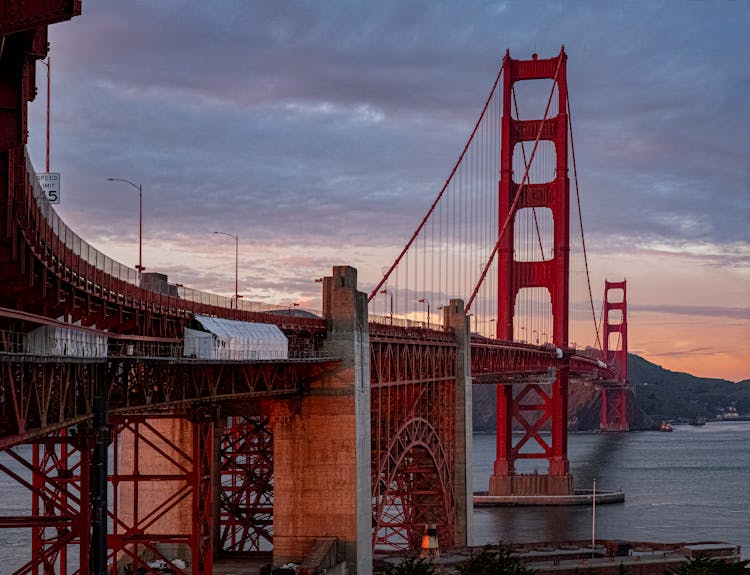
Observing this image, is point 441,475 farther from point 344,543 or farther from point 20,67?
point 20,67

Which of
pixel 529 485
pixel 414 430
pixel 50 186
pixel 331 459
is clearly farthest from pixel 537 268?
pixel 50 186

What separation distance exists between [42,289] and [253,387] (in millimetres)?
10965

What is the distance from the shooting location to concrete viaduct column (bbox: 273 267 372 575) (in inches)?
1336

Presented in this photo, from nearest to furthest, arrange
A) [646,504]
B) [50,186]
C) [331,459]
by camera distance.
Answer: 1. [50,186]
2. [331,459]
3. [646,504]

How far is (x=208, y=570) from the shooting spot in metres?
29.8

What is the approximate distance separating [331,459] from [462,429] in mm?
19280

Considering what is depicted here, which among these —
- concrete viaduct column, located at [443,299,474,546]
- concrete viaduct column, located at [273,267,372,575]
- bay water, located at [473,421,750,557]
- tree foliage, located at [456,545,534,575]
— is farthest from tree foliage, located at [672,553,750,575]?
bay water, located at [473,421,750,557]

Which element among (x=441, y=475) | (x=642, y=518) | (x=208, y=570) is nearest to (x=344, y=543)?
(x=208, y=570)

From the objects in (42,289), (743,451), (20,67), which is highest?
(20,67)

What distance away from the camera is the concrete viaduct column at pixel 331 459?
3394cm

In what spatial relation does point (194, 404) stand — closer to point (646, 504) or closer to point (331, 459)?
point (331, 459)

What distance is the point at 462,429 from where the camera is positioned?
2080 inches

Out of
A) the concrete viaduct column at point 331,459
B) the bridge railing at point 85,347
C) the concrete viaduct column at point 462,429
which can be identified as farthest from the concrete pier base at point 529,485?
the bridge railing at point 85,347

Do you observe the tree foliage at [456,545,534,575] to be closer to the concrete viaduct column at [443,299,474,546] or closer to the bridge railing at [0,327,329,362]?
the bridge railing at [0,327,329,362]
